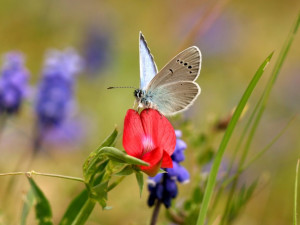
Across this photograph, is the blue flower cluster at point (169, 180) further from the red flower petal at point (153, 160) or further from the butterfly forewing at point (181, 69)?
the red flower petal at point (153, 160)

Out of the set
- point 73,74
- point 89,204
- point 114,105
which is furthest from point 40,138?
point 114,105

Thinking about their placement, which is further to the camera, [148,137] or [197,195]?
[197,195]

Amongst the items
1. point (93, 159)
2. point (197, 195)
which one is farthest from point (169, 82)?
point (93, 159)

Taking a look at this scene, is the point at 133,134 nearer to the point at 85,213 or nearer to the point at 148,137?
the point at 148,137

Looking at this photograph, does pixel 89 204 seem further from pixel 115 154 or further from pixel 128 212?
pixel 128 212

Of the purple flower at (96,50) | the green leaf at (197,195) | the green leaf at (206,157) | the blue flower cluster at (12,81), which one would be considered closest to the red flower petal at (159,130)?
the green leaf at (197,195)

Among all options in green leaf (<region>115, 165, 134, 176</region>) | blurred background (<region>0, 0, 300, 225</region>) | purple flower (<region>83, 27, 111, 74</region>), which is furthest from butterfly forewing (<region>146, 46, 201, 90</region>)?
purple flower (<region>83, 27, 111, 74</region>)

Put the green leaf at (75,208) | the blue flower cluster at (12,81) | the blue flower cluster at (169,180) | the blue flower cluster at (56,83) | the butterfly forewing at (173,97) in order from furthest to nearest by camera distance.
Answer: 1. the blue flower cluster at (56,83)
2. the blue flower cluster at (12,81)
3. the butterfly forewing at (173,97)
4. the blue flower cluster at (169,180)
5. the green leaf at (75,208)

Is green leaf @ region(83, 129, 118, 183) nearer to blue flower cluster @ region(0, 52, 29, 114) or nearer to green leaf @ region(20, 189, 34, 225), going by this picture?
green leaf @ region(20, 189, 34, 225)
